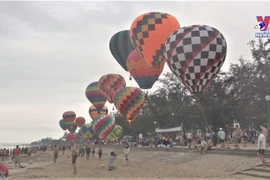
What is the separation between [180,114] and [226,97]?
10593mm

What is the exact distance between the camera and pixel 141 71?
33469 mm

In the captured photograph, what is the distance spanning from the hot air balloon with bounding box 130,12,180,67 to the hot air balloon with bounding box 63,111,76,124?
5558 cm

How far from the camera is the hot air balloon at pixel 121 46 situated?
1431 inches

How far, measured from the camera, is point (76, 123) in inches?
3319

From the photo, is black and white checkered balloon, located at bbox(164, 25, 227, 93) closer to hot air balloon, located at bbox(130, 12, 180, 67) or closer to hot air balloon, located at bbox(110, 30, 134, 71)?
hot air balloon, located at bbox(130, 12, 180, 67)

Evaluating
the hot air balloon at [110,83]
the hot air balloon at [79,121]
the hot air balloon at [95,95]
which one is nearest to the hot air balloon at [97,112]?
the hot air balloon at [95,95]

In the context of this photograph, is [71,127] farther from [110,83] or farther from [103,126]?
[110,83]

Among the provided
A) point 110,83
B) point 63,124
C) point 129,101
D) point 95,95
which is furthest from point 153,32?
point 63,124

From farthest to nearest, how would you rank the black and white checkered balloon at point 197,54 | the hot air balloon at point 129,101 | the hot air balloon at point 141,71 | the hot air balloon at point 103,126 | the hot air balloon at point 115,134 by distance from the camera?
the hot air balloon at point 115,134 → the hot air balloon at point 103,126 → the hot air balloon at point 129,101 → the hot air balloon at point 141,71 → the black and white checkered balloon at point 197,54

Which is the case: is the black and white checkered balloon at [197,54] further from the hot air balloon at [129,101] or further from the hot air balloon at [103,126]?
the hot air balloon at [103,126]

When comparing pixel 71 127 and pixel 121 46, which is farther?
pixel 71 127

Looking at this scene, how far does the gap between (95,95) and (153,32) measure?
3277 centimetres

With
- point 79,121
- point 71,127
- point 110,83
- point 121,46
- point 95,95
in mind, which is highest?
point 121,46

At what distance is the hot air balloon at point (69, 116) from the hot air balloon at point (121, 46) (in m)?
46.8
